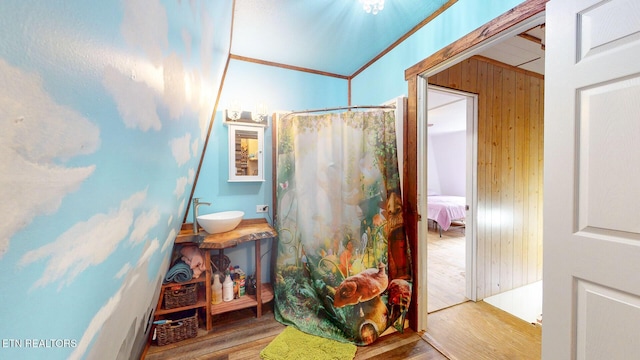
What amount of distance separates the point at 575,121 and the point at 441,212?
3989 millimetres

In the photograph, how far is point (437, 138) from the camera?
22.8 feet

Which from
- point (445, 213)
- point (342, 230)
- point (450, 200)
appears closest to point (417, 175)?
point (342, 230)

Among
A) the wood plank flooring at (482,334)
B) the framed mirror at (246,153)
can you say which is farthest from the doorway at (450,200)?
the framed mirror at (246,153)

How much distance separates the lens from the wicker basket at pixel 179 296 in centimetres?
185

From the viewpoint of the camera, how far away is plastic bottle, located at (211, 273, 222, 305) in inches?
82.3

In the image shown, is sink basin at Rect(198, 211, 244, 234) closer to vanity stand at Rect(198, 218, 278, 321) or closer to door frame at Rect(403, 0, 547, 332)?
vanity stand at Rect(198, 218, 278, 321)

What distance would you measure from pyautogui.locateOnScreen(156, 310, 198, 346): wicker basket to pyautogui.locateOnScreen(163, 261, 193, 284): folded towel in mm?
309

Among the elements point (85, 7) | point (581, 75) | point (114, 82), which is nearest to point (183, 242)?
point (114, 82)

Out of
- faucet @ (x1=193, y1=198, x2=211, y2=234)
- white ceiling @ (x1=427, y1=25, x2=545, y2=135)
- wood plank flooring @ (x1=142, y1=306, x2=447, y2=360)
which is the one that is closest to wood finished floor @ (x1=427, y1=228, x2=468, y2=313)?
wood plank flooring @ (x1=142, y1=306, x2=447, y2=360)

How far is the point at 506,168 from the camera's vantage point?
250 cm

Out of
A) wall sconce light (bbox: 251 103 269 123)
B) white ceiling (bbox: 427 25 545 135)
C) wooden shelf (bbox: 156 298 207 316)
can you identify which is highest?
white ceiling (bbox: 427 25 545 135)

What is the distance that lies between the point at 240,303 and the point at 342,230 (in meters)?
1.16

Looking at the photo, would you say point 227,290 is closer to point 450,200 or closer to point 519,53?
point 519,53

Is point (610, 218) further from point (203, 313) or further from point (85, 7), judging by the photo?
point (203, 313)
